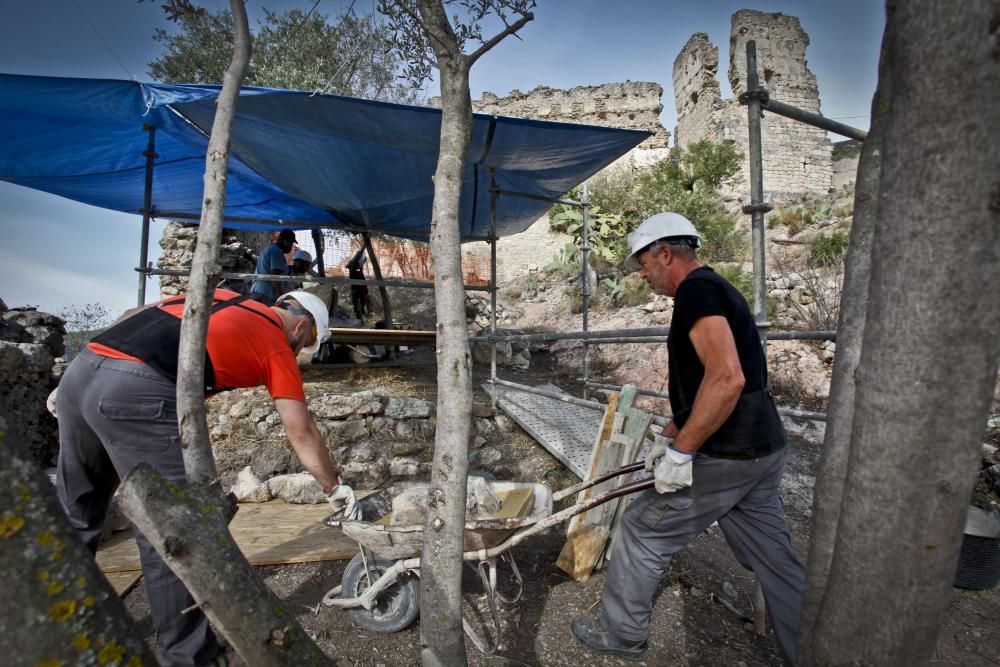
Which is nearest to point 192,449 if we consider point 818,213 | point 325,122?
point 325,122

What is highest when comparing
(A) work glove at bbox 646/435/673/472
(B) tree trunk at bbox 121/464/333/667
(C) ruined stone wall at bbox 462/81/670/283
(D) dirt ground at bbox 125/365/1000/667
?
(C) ruined stone wall at bbox 462/81/670/283

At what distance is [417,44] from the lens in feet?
8.20

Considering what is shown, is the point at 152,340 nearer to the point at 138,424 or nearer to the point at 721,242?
the point at 138,424

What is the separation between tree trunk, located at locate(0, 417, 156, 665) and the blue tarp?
319 centimetres

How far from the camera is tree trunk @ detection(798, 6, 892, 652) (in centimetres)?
102

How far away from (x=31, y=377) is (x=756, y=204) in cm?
527

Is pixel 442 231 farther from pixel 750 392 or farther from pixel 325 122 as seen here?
pixel 325 122

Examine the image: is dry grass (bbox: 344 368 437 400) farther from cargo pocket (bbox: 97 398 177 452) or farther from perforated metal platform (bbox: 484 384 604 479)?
cargo pocket (bbox: 97 398 177 452)

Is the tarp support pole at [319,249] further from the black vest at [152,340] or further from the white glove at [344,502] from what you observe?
the white glove at [344,502]

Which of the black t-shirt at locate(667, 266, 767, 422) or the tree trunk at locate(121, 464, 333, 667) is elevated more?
the black t-shirt at locate(667, 266, 767, 422)

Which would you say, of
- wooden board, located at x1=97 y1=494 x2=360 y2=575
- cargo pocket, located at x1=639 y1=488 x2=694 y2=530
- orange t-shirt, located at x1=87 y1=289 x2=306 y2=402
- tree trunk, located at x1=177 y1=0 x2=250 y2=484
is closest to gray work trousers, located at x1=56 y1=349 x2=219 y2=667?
orange t-shirt, located at x1=87 y1=289 x2=306 y2=402

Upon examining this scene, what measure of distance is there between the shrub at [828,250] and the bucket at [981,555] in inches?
244

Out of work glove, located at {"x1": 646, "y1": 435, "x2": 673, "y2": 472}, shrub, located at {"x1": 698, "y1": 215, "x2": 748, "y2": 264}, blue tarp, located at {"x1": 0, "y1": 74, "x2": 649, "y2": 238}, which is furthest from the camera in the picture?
shrub, located at {"x1": 698, "y1": 215, "x2": 748, "y2": 264}

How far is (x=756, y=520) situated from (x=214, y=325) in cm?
243
